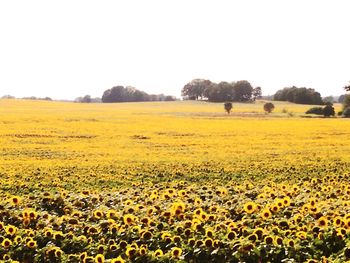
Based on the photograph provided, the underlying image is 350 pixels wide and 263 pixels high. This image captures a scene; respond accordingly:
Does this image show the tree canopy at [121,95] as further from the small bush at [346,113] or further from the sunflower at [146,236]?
the sunflower at [146,236]

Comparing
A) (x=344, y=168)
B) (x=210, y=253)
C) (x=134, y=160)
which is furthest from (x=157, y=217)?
(x=134, y=160)

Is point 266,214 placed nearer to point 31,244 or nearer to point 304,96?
point 31,244

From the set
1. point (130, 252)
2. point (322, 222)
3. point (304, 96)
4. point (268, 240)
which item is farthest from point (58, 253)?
point (304, 96)

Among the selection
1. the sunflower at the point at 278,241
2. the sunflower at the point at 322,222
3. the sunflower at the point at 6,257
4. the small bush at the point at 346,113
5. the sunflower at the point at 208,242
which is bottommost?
the small bush at the point at 346,113

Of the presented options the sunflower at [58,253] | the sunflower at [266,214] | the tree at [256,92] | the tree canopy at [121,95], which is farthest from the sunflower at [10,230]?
the tree canopy at [121,95]

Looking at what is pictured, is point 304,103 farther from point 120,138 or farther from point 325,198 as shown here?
point 325,198

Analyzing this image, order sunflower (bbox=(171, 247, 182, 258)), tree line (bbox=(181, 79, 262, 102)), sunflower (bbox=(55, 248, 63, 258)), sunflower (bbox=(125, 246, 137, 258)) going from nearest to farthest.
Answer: sunflower (bbox=(171, 247, 182, 258)), sunflower (bbox=(125, 246, 137, 258)), sunflower (bbox=(55, 248, 63, 258)), tree line (bbox=(181, 79, 262, 102))

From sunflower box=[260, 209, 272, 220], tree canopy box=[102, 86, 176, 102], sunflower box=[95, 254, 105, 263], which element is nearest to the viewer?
sunflower box=[95, 254, 105, 263]

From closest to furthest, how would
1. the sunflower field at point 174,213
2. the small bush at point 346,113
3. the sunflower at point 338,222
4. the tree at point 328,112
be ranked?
1. the sunflower field at point 174,213
2. the sunflower at point 338,222
3. the small bush at point 346,113
4. the tree at point 328,112

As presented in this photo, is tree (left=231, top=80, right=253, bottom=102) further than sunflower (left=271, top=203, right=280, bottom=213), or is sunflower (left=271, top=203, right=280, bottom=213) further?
tree (left=231, top=80, right=253, bottom=102)

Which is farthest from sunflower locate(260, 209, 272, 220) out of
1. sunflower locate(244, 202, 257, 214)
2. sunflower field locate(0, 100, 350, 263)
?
sunflower locate(244, 202, 257, 214)

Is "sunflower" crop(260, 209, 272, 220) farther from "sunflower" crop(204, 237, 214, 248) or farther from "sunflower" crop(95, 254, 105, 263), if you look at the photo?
"sunflower" crop(95, 254, 105, 263)

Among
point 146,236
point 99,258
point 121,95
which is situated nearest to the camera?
point 99,258

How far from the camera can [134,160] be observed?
2633 cm
